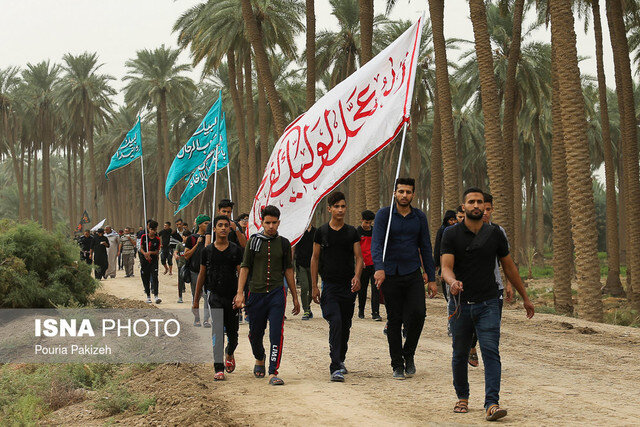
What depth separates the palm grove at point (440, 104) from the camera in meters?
19.1

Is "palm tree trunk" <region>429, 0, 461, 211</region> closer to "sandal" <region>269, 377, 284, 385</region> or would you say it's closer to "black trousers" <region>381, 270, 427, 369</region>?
"black trousers" <region>381, 270, 427, 369</region>

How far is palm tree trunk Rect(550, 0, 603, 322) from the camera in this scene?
16.4 meters

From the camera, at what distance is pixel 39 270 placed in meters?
16.2

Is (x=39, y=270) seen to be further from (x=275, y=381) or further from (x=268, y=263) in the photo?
(x=275, y=381)

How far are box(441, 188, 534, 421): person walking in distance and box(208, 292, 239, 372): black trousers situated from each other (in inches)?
116

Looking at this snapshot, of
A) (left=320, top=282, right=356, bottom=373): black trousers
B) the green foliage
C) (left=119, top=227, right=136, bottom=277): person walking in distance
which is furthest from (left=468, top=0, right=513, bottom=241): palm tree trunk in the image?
(left=119, top=227, right=136, bottom=277): person walking in distance

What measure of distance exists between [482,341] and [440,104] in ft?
55.8

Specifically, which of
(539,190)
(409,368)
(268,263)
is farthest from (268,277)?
(539,190)

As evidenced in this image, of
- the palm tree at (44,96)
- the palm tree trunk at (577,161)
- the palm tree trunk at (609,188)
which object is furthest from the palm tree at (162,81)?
the palm tree trunk at (577,161)

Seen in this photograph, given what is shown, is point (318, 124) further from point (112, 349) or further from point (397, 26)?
point (397, 26)

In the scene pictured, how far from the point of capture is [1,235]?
15930 millimetres

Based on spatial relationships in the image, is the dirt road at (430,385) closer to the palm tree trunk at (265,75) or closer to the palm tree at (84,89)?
the palm tree trunk at (265,75)

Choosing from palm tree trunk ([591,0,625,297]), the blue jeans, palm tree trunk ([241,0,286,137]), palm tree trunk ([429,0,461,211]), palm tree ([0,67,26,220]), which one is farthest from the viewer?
palm tree ([0,67,26,220])

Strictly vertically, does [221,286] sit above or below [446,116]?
below
